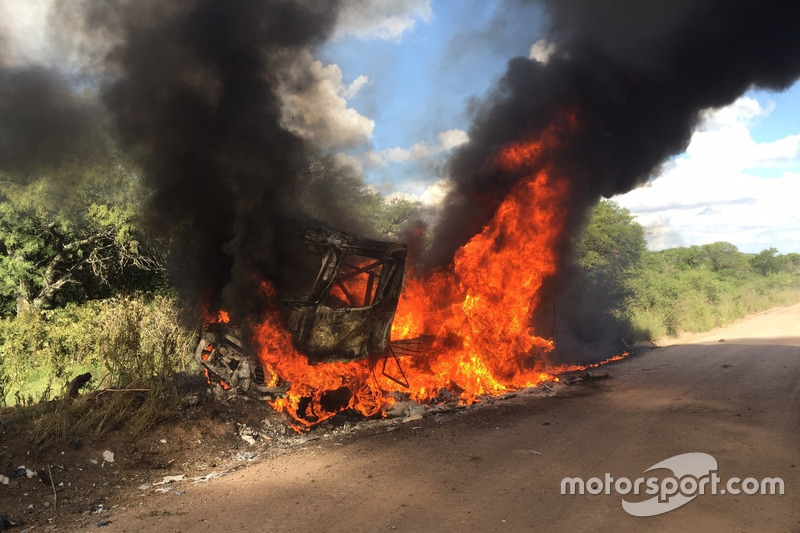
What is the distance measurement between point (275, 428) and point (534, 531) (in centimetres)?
534

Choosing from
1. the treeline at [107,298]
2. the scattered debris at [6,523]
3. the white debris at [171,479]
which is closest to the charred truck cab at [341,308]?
the treeline at [107,298]

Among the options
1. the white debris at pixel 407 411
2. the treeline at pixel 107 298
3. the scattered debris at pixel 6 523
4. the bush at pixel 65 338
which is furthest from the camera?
the bush at pixel 65 338

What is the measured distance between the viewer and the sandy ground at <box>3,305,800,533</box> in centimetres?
508

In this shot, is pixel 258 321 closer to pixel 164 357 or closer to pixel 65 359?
pixel 164 357

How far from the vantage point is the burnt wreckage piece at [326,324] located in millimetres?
9273

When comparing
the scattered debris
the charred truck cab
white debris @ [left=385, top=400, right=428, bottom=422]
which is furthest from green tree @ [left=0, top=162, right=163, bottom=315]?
the scattered debris

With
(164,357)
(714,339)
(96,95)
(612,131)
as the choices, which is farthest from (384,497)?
(714,339)

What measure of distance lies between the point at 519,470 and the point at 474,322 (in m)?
5.64

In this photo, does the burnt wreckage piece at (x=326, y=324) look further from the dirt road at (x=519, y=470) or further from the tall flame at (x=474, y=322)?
the dirt road at (x=519, y=470)

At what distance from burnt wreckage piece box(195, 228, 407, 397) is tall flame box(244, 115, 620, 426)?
35 centimetres

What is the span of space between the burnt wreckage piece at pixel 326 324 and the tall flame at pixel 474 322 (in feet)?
1.13

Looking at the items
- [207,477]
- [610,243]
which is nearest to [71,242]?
[207,477]

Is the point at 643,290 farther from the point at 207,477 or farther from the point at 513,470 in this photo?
the point at 207,477

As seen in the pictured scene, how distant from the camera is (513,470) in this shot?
6.43 meters
